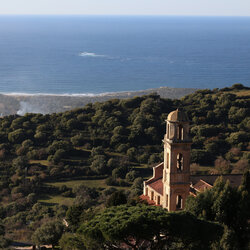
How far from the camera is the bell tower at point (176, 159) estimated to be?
25156 millimetres

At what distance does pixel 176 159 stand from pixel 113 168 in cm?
2228

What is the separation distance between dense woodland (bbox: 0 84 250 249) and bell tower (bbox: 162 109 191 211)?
2.48 m

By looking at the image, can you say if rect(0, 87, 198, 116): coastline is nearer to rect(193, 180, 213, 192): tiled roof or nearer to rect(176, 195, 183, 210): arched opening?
rect(193, 180, 213, 192): tiled roof

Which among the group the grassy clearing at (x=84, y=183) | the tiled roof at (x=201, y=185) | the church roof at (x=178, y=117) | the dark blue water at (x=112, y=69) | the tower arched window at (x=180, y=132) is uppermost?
the dark blue water at (x=112, y=69)

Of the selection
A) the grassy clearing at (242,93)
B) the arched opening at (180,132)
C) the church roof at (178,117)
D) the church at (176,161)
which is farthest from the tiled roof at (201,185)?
the grassy clearing at (242,93)

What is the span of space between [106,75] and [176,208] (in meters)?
114

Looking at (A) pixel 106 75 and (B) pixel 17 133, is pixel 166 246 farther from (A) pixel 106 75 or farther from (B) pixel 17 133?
(A) pixel 106 75

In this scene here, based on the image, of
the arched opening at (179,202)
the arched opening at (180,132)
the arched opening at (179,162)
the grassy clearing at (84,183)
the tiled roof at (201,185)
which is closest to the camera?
the arched opening at (180,132)

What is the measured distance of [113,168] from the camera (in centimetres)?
4744

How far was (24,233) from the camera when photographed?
1275 inches

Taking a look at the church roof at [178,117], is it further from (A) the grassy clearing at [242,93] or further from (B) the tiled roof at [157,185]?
(A) the grassy clearing at [242,93]

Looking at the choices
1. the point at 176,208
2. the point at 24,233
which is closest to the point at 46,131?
the point at 24,233

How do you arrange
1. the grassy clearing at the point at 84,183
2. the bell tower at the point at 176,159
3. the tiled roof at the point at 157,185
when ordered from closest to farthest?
the bell tower at the point at 176,159, the tiled roof at the point at 157,185, the grassy clearing at the point at 84,183

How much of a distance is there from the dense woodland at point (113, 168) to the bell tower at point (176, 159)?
8.13 feet
